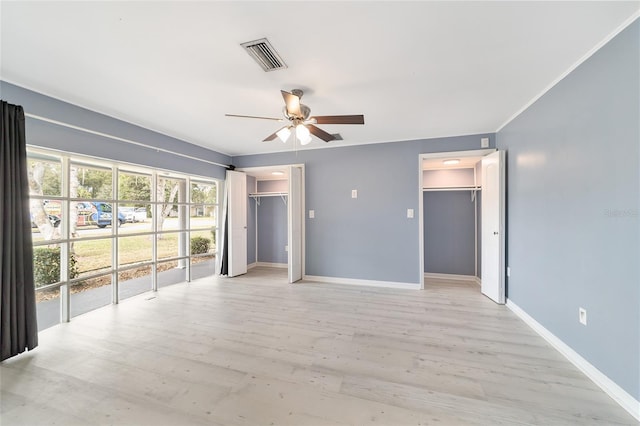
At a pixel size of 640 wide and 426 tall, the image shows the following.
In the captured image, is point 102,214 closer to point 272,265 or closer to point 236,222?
point 236,222

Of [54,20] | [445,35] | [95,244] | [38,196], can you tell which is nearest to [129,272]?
[95,244]

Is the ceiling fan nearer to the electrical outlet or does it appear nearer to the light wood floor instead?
the light wood floor

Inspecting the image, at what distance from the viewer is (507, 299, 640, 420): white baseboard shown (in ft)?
5.20

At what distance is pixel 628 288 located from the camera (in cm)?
162

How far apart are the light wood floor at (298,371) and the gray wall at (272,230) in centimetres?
284

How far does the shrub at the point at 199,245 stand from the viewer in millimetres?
4797

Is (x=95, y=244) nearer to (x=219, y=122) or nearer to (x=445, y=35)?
(x=219, y=122)

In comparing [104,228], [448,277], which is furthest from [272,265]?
[448,277]

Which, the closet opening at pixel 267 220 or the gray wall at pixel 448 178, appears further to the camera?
the closet opening at pixel 267 220

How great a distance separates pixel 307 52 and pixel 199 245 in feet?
14.0

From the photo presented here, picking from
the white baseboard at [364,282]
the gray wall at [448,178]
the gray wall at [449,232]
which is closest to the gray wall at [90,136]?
the white baseboard at [364,282]

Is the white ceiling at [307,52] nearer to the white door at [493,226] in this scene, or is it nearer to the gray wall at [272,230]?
the white door at [493,226]

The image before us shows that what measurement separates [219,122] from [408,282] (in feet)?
12.8

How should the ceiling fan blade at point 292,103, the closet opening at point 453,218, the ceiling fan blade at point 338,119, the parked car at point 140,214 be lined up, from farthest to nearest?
1. the closet opening at point 453,218
2. the parked car at point 140,214
3. the ceiling fan blade at point 338,119
4. the ceiling fan blade at point 292,103
